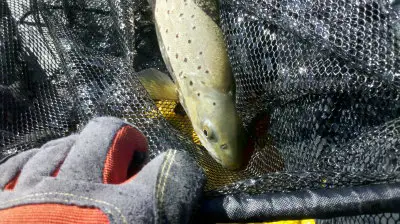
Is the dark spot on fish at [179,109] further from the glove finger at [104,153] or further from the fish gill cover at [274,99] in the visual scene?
the glove finger at [104,153]

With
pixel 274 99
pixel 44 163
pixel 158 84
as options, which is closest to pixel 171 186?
pixel 44 163

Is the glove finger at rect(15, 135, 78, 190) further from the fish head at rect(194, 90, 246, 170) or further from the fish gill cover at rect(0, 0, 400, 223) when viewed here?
the fish head at rect(194, 90, 246, 170)

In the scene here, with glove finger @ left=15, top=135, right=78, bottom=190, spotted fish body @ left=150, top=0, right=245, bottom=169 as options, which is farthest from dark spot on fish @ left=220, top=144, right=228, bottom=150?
glove finger @ left=15, top=135, right=78, bottom=190

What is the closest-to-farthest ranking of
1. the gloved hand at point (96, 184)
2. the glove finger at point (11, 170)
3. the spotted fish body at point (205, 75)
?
1. the gloved hand at point (96, 184)
2. the glove finger at point (11, 170)
3. the spotted fish body at point (205, 75)

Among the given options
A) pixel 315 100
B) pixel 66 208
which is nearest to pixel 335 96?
pixel 315 100

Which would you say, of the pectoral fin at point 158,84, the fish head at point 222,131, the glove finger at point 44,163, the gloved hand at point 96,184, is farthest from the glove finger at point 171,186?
the pectoral fin at point 158,84

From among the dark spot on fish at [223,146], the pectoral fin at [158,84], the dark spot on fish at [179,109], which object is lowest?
the dark spot on fish at [223,146]

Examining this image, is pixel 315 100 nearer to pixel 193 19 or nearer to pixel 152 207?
pixel 193 19

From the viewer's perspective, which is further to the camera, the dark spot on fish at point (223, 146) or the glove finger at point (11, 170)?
the dark spot on fish at point (223, 146)
